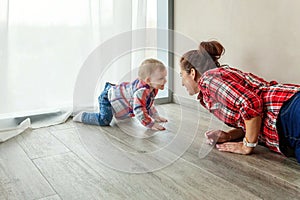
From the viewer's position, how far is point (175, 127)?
65.4 inches

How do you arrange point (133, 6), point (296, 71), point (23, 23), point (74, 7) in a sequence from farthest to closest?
point (133, 6) → point (74, 7) → point (23, 23) → point (296, 71)

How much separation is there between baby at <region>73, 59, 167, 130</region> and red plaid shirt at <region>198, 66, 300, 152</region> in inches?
12.7

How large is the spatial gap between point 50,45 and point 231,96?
972 mm

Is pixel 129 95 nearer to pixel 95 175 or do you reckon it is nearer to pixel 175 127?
pixel 175 127

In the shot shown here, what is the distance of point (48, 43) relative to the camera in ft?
5.50

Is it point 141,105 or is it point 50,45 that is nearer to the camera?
point 141,105

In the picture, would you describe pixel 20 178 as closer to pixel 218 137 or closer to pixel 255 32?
pixel 218 137

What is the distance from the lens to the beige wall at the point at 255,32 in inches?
57.7

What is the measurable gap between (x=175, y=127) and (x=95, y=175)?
25.9 inches

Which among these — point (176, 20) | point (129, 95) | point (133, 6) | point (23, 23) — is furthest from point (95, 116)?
point (176, 20)

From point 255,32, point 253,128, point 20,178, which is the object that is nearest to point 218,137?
point 253,128

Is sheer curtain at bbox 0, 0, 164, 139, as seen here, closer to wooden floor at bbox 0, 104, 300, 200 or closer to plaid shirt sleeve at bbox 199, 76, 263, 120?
wooden floor at bbox 0, 104, 300, 200

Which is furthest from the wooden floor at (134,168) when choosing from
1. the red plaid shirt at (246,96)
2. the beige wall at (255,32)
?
the beige wall at (255,32)

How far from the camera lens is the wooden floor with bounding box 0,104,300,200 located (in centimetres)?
97
